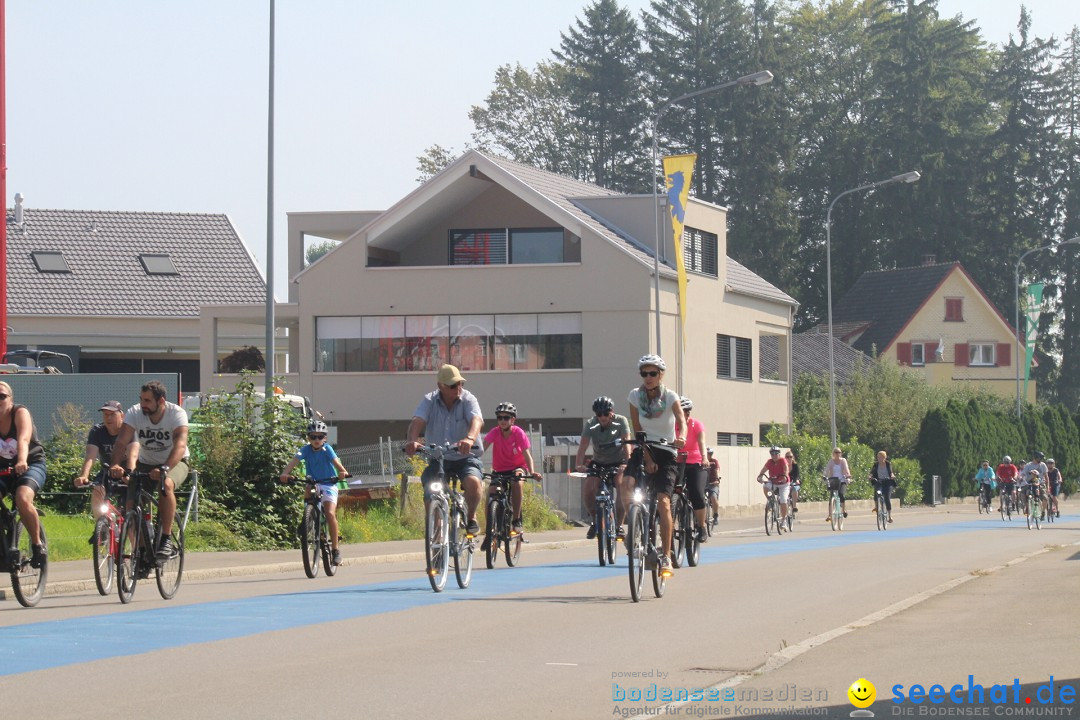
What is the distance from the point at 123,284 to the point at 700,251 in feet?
63.7

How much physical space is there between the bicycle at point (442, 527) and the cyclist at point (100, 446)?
261cm

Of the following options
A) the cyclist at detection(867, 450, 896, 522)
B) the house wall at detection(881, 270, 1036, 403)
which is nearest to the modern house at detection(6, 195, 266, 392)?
the cyclist at detection(867, 450, 896, 522)

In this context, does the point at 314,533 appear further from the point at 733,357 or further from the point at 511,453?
the point at 733,357

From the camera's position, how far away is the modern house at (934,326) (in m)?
78.2

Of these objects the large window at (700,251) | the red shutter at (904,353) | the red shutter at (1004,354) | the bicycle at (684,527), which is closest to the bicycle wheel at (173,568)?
the bicycle at (684,527)

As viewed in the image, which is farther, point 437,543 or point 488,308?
point 488,308

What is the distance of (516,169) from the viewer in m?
49.4

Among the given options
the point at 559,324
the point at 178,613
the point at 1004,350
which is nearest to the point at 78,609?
the point at 178,613

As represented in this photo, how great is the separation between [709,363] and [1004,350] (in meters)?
35.5

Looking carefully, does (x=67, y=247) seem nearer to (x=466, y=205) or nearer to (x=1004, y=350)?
(x=466, y=205)

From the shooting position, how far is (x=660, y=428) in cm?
1353

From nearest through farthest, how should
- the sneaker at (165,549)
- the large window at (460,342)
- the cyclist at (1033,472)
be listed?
1. the sneaker at (165,549)
2. the cyclist at (1033,472)
3. the large window at (460,342)

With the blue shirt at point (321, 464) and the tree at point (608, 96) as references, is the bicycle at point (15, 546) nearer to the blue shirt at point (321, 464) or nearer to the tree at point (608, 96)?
the blue shirt at point (321, 464)

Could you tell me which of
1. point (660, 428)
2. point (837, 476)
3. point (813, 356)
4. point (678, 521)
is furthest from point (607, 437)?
point (813, 356)
